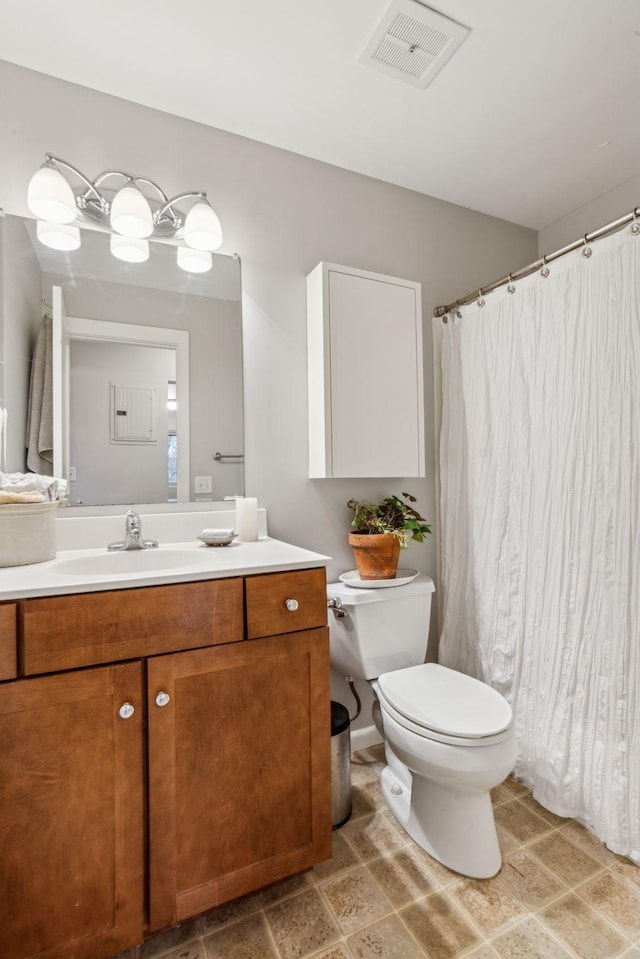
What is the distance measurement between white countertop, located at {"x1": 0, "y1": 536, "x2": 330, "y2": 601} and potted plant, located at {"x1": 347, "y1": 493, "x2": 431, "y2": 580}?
36 centimetres

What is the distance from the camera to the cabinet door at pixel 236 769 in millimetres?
1029

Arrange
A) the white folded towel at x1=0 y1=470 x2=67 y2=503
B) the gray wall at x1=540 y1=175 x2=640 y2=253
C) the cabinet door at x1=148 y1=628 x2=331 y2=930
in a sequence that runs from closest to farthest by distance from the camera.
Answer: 1. the cabinet door at x1=148 y1=628 x2=331 y2=930
2. the white folded towel at x1=0 y1=470 x2=67 y2=503
3. the gray wall at x1=540 y1=175 x2=640 y2=253

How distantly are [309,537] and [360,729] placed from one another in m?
0.82

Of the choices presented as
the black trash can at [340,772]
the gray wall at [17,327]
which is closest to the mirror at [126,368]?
the gray wall at [17,327]

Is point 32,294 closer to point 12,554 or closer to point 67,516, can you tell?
point 67,516

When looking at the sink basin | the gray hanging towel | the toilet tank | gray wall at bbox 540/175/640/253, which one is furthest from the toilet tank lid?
gray wall at bbox 540/175/640/253

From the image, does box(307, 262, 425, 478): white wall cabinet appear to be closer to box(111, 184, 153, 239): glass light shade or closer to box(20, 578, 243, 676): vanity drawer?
box(111, 184, 153, 239): glass light shade

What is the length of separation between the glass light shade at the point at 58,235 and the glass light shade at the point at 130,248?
0.11m

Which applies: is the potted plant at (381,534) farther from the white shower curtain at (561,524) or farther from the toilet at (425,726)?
the white shower curtain at (561,524)

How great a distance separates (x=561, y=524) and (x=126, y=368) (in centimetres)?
152

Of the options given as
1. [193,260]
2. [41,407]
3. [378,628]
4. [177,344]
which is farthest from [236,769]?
[193,260]

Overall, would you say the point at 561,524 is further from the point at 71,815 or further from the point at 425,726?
the point at 71,815

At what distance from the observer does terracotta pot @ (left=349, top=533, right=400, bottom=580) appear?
1712mm

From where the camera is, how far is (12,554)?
1.15 metres
